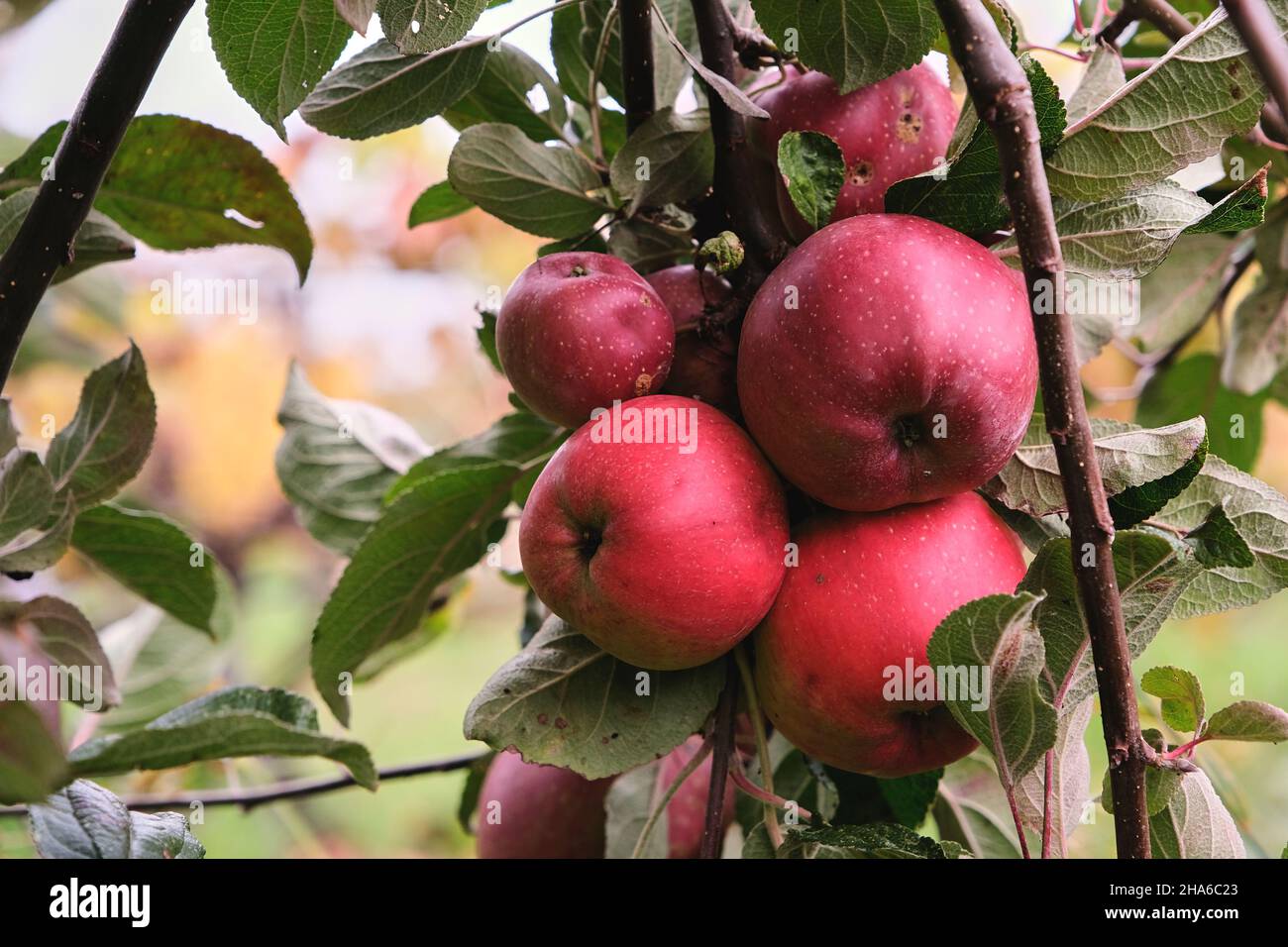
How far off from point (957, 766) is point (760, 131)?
0.48 meters

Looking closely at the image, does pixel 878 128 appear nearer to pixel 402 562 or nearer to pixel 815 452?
pixel 815 452

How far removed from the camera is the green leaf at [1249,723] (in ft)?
1.79

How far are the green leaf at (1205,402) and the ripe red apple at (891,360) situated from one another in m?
0.66

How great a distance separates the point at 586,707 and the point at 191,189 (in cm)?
41

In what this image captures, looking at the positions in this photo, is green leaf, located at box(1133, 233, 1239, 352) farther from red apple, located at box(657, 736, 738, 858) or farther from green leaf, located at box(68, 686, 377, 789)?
green leaf, located at box(68, 686, 377, 789)

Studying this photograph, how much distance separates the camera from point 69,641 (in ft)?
2.12

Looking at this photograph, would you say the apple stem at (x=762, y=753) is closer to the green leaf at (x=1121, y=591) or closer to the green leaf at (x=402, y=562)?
the green leaf at (x=1121, y=591)

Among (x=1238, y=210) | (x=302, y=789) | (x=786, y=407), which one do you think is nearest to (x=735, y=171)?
(x=786, y=407)

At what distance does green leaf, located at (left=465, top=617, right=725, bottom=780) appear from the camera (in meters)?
0.62

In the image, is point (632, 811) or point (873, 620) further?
point (632, 811)

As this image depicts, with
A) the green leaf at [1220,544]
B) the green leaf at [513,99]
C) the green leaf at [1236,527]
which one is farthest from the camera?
the green leaf at [513,99]

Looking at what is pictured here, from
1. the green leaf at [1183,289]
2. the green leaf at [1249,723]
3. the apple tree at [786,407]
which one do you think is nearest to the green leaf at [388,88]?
the apple tree at [786,407]

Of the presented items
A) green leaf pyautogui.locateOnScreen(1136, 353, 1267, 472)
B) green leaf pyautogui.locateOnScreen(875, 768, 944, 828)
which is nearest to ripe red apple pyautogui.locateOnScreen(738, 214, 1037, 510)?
green leaf pyautogui.locateOnScreen(875, 768, 944, 828)
